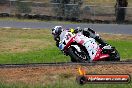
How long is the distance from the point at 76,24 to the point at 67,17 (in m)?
2.77

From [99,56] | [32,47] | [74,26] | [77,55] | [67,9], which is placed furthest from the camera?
[67,9]

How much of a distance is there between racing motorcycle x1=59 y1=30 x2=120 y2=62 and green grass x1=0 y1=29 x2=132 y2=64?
436 cm

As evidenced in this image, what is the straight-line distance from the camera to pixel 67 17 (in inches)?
1592

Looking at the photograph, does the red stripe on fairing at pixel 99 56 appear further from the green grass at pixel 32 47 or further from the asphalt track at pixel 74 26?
the asphalt track at pixel 74 26

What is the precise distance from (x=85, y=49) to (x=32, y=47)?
37.7 feet

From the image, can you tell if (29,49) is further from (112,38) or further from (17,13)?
(17,13)

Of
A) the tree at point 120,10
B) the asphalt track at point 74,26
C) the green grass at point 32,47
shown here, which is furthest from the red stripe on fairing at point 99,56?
the tree at point 120,10

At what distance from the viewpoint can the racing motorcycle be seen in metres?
14.3

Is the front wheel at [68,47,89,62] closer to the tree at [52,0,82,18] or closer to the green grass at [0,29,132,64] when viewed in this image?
the green grass at [0,29,132,64]

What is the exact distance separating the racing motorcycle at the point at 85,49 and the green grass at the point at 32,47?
4.36 m

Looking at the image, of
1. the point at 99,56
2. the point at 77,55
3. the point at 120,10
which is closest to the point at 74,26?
the point at 120,10

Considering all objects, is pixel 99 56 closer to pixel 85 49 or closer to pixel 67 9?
pixel 85 49

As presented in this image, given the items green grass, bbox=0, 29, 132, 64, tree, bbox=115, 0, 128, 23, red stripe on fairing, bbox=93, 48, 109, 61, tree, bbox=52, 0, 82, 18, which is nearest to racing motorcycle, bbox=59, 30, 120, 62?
red stripe on fairing, bbox=93, 48, 109, 61

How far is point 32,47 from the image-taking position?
1025 inches
